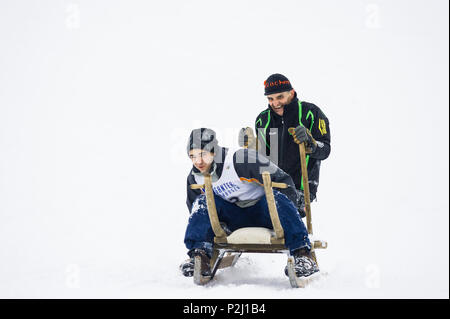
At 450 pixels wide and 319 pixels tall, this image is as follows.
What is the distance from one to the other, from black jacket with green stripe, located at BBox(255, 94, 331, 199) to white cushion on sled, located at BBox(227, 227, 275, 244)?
1131mm

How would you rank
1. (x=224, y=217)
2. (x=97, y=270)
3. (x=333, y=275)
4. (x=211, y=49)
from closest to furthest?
1. (x=224, y=217)
2. (x=333, y=275)
3. (x=97, y=270)
4. (x=211, y=49)

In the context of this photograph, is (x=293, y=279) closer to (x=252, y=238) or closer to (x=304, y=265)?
(x=304, y=265)

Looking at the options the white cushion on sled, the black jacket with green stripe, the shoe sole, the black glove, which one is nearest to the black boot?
the shoe sole

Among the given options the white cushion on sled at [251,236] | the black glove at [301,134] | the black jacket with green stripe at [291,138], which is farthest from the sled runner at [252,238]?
the black jacket with green stripe at [291,138]

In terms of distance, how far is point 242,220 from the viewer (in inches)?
171

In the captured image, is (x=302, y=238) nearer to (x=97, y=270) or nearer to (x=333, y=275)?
(x=333, y=275)

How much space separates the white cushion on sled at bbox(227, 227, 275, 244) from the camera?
161 inches

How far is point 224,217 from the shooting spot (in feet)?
14.4

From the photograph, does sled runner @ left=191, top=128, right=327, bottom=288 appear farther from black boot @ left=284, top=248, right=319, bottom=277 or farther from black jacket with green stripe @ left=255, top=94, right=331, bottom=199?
black jacket with green stripe @ left=255, top=94, right=331, bottom=199

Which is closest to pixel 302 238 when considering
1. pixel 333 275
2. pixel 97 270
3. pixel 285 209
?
pixel 285 209

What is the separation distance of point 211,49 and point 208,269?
210ft

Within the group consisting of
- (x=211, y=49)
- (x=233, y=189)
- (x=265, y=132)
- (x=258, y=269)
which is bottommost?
(x=258, y=269)

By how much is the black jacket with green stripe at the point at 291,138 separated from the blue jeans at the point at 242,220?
37.6 inches

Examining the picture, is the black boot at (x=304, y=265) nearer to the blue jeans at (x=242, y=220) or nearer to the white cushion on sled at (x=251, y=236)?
the blue jeans at (x=242, y=220)
